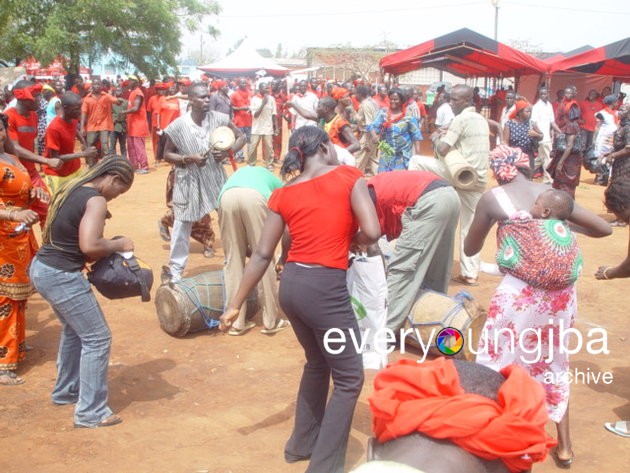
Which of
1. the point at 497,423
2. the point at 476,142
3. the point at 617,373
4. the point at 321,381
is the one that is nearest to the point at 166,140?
the point at 476,142

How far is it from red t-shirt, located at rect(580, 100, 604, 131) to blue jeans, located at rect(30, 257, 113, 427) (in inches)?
556

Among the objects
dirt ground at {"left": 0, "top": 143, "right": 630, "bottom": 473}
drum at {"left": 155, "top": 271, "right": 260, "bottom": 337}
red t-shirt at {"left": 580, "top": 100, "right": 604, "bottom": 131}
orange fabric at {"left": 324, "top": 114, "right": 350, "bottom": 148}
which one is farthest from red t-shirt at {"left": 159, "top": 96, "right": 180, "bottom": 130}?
drum at {"left": 155, "top": 271, "right": 260, "bottom": 337}

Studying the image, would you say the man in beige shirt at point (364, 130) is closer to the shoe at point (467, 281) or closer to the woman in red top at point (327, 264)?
the shoe at point (467, 281)

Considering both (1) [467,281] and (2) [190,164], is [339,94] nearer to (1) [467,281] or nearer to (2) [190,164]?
(1) [467,281]

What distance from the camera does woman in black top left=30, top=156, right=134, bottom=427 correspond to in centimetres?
380

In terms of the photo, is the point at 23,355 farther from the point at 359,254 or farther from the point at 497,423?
the point at 497,423

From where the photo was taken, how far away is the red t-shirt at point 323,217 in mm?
3322

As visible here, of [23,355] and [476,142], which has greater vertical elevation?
[476,142]

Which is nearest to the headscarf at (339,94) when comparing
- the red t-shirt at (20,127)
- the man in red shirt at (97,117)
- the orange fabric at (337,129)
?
the orange fabric at (337,129)

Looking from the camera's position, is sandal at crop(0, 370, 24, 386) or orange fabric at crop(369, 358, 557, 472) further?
sandal at crop(0, 370, 24, 386)

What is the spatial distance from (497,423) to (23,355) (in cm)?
449

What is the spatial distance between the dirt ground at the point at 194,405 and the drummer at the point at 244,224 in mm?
262

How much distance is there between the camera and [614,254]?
28.0ft

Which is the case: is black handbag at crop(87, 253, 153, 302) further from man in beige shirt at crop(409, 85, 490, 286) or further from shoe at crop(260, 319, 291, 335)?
man in beige shirt at crop(409, 85, 490, 286)
